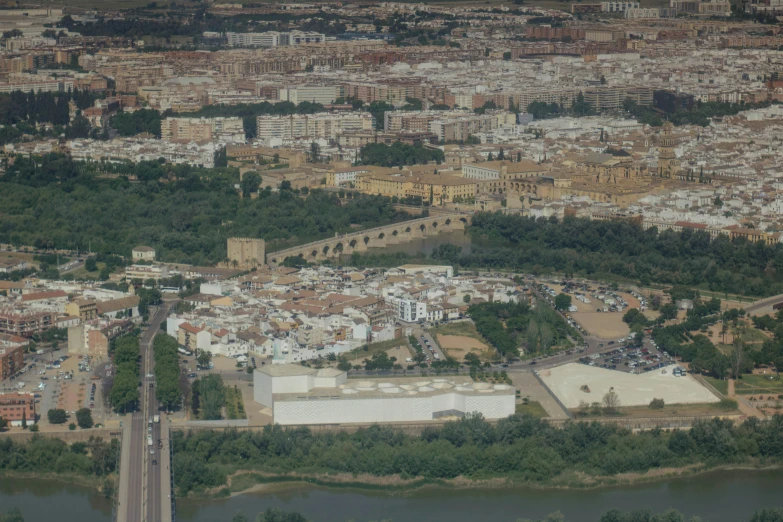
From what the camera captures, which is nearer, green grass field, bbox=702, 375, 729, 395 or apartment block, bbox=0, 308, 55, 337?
green grass field, bbox=702, 375, 729, 395

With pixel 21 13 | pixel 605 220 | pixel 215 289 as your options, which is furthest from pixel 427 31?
pixel 215 289

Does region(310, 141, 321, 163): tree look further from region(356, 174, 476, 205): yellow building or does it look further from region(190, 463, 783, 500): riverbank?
region(190, 463, 783, 500): riverbank

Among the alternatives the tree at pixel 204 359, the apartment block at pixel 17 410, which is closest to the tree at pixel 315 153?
the tree at pixel 204 359

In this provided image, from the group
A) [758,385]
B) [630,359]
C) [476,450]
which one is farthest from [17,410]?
[758,385]

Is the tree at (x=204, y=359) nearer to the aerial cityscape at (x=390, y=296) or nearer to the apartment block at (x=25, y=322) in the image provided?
the aerial cityscape at (x=390, y=296)

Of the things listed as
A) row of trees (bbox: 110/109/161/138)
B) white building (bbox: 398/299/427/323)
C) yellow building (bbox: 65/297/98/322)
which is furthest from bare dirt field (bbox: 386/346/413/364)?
row of trees (bbox: 110/109/161/138)
